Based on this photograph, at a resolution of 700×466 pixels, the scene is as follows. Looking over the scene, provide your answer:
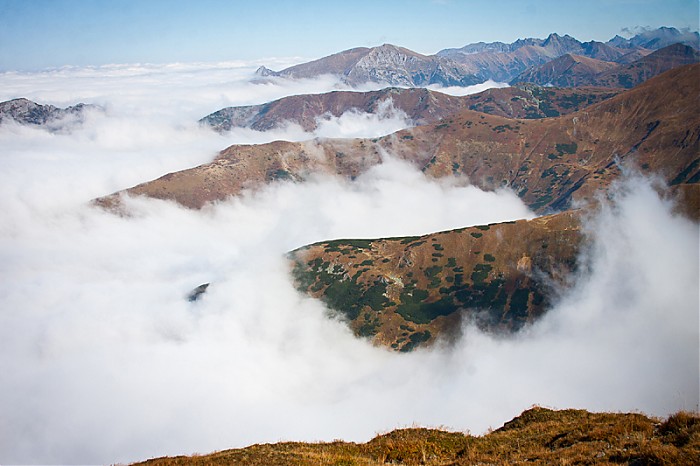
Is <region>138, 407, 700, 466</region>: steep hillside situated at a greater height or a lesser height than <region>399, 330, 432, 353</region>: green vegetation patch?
lesser

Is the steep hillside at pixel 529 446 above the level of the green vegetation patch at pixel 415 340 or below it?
below

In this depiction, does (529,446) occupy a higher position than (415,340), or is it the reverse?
(415,340)

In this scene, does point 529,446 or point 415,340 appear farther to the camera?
point 415,340

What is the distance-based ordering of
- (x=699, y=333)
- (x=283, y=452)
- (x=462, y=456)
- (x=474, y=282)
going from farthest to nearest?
(x=474, y=282) → (x=699, y=333) → (x=283, y=452) → (x=462, y=456)

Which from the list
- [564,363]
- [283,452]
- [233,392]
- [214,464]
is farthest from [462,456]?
[233,392]

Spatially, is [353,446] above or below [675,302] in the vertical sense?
below

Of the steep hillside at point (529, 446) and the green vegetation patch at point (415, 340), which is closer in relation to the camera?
the steep hillside at point (529, 446)

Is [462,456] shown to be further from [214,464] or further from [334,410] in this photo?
[334,410]

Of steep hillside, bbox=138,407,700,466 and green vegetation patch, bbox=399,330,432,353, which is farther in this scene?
green vegetation patch, bbox=399,330,432,353
